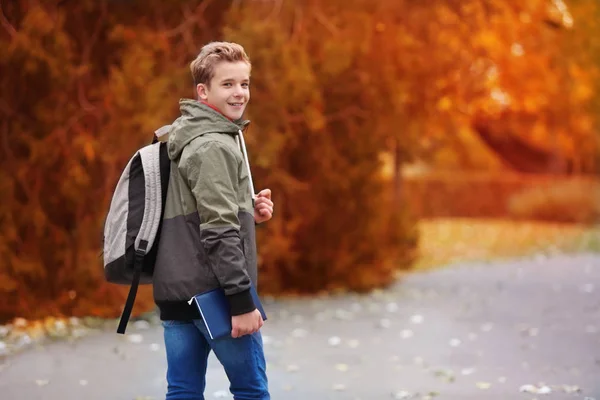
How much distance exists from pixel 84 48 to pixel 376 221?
375 centimetres

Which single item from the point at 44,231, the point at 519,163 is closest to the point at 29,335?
the point at 44,231

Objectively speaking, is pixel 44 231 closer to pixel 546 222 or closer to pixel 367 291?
pixel 367 291

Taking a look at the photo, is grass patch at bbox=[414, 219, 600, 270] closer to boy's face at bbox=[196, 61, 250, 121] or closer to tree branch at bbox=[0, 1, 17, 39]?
tree branch at bbox=[0, 1, 17, 39]

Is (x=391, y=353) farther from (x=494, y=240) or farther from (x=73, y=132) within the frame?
(x=494, y=240)

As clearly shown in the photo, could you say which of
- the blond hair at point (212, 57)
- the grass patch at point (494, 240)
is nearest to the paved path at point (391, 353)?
the blond hair at point (212, 57)

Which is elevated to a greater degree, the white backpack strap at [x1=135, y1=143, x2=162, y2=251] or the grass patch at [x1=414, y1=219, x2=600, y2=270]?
the white backpack strap at [x1=135, y1=143, x2=162, y2=251]

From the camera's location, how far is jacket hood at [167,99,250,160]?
12.3ft

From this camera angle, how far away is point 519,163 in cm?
3156

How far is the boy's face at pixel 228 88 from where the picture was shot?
3775mm

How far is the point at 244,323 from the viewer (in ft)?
11.9

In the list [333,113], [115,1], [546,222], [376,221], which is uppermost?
[115,1]

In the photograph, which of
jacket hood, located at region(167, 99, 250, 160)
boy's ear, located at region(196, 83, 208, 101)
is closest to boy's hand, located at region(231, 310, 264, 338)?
jacket hood, located at region(167, 99, 250, 160)

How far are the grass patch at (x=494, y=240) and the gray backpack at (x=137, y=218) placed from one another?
10.6 metres

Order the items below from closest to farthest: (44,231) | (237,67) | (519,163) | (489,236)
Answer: (237,67), (44,231), (489,236), (519,163)
